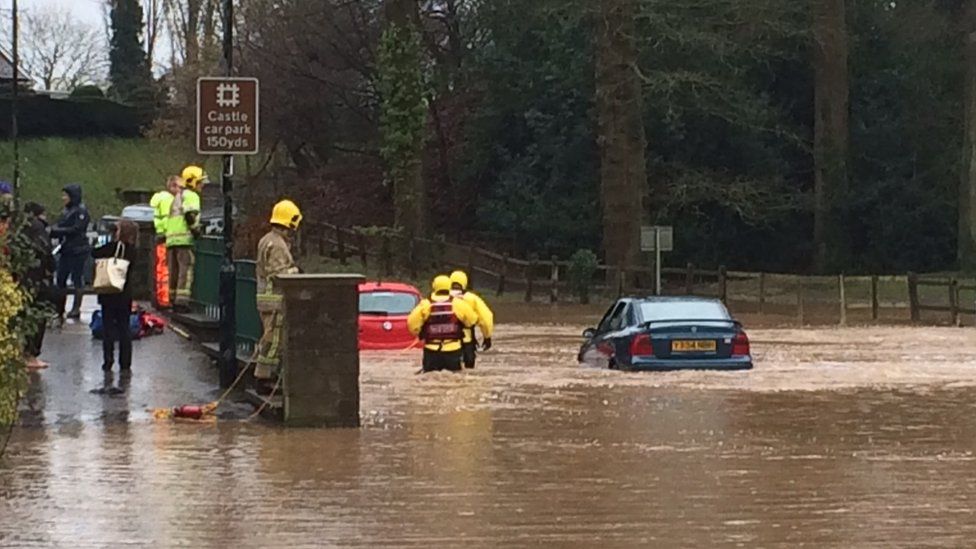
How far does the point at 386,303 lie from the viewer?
27.8 meters

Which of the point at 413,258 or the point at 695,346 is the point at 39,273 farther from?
the point at 413,258

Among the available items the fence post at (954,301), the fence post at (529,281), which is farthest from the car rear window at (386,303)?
the fence post at (529,281)

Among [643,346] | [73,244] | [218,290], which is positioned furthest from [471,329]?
[73,244]

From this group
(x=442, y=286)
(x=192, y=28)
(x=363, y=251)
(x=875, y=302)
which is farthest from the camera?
(x=192, y=28)

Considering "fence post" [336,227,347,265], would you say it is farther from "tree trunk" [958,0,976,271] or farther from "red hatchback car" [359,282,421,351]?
"red hatchback car" [359,282,421,351]

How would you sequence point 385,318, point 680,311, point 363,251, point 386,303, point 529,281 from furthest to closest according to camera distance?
1. point 363,251
2. point 529,281
3. point 386,303
4. point 385,318
5. point 680,311

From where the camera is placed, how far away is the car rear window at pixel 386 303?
27.5m

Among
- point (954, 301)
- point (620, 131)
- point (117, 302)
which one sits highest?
point (620, 131)

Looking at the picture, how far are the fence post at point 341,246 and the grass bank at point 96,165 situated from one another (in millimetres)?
11987

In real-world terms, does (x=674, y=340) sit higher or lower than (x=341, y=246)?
lower

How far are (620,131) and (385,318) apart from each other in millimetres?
18329

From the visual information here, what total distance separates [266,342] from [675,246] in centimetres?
3546

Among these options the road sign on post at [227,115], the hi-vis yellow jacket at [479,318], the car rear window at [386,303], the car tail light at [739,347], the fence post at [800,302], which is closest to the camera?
the road sign on post at [227,115]

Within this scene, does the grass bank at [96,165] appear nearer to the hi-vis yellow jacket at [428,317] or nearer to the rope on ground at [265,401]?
the hi-vis yellow jacket at [428,317]
